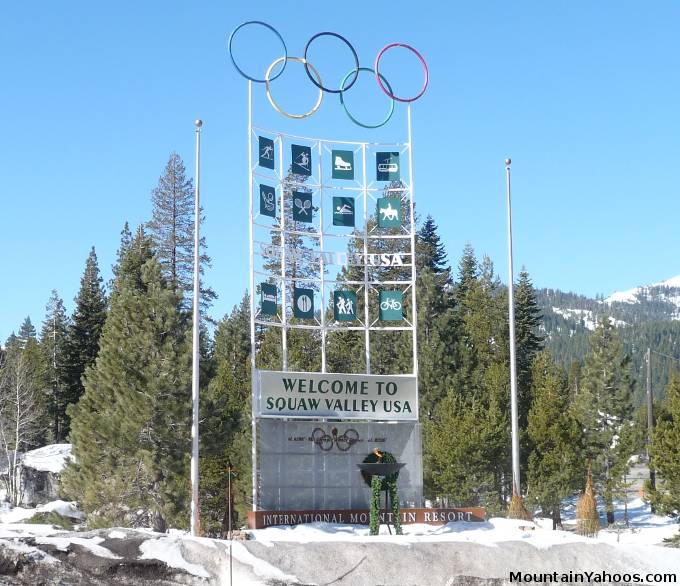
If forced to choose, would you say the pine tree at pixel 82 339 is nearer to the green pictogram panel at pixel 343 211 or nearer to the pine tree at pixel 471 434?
the pine tree at pixel 471 434

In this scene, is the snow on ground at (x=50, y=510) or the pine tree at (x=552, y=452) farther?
the pine tree at (x=552, y=452)

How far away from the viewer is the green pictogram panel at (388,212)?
3638cm

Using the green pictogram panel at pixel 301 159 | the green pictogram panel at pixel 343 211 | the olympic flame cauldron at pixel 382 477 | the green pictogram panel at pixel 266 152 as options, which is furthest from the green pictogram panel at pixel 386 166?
the olympic flame cauldron at pixel 382 477

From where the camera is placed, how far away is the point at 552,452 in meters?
47.7

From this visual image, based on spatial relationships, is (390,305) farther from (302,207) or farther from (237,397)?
(237,397)

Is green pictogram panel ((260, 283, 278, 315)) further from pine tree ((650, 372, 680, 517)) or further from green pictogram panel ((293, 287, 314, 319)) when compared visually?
pine tree ((650, 372, 680, 517))

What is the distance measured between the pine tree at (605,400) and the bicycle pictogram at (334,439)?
981 inches

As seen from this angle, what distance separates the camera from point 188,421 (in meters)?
37.7

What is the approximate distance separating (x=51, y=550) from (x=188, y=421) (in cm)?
1591

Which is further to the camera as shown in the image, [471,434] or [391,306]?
[471,434]

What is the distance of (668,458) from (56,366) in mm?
47618

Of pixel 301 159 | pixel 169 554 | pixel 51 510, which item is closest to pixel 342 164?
pixel 301 159

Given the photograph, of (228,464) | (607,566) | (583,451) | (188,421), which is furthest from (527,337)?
(607,566)

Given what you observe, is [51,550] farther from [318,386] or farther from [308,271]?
[308,271]
